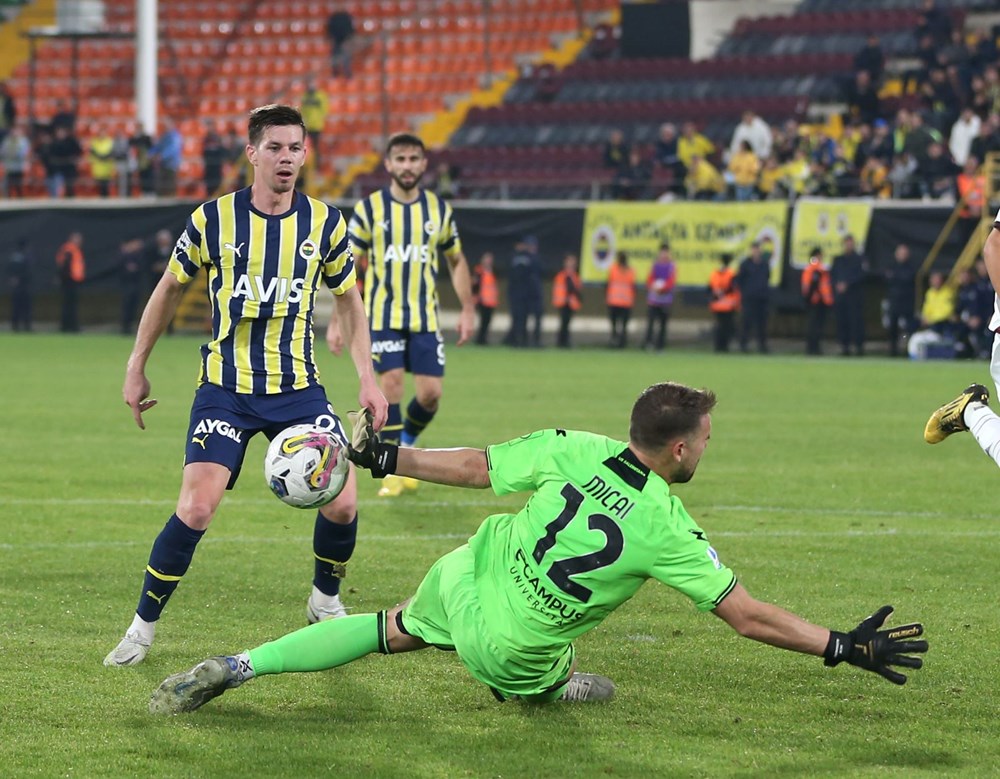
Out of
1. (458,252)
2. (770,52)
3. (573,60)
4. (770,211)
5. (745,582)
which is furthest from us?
(573,60)

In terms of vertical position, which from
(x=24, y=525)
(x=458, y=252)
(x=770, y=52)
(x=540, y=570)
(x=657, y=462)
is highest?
(x=770, y=52)

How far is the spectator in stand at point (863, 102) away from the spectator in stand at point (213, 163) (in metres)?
11.8

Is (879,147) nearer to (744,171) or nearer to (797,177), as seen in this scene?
(797,177)

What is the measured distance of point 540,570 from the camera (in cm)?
506

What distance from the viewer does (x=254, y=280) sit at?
6.36 metres

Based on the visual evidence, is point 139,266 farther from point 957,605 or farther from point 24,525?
point 957,605

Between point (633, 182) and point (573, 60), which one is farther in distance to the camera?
point (573, 60)

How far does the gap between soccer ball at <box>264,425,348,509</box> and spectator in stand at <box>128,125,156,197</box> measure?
27813 mm

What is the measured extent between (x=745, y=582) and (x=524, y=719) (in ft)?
8.48

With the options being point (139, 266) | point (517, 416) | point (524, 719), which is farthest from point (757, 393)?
point (139, 266)

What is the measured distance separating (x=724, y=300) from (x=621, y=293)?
1.95m

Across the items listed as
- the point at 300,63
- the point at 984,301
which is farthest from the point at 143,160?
the point at 984,301

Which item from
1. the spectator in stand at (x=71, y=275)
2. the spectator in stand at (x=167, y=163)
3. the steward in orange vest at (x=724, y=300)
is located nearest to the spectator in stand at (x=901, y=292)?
the steward in orange vest at (x=724, y=300)

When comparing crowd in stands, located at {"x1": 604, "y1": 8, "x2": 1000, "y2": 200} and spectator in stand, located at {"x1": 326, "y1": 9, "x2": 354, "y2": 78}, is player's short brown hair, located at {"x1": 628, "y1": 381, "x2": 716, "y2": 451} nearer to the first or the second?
crowd in stands, located at {"x1": 604, "y1": 8, "x2": 1000, "y2": 200}
